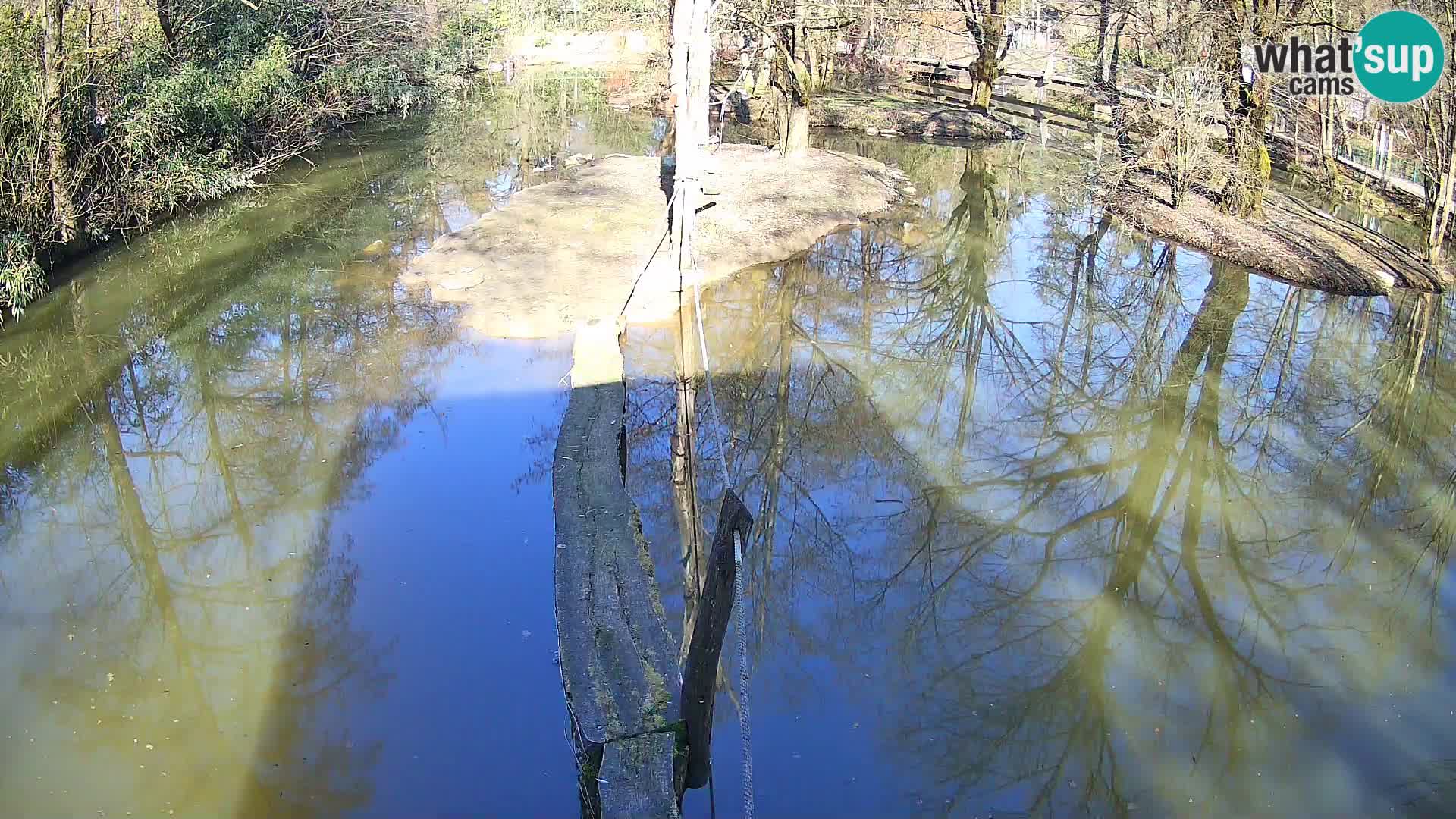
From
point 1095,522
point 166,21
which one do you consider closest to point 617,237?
point 1095,522

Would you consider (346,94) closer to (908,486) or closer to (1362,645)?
(908,486)

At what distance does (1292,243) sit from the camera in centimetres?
1272

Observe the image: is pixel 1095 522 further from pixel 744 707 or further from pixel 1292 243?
pixel 1292 243

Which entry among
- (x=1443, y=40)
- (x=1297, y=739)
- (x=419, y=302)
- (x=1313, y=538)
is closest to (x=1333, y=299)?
(x=1443, y=40)

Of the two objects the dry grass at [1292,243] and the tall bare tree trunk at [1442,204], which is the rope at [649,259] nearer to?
the dry grass at [1292,243]

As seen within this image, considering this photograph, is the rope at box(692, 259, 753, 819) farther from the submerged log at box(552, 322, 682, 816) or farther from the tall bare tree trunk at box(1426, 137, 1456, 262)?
the tall bare tree trunk at box(1426, 137, 1456, 262)

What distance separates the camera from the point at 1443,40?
11648 mm

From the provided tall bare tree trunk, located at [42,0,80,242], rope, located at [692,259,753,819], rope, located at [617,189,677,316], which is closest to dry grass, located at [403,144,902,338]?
rope, located at [617,189,677,316]

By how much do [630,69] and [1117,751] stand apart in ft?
76.4

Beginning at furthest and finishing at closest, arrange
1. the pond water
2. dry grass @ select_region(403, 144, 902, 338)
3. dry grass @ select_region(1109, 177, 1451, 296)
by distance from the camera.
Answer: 1. dry grass @ select_region(1109, 177, 1451, 296)
2. dry grass @ select_region(403, 144, 902, 338)
3. the pond water

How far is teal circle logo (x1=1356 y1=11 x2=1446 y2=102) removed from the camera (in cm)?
1209

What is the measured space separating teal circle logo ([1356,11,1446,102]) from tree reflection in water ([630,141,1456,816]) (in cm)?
264

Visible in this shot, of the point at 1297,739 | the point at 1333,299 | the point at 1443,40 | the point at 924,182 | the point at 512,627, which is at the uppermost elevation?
the point at 1443,40

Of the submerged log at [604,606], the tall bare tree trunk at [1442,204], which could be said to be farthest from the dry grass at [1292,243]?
the submerged log at [604,606]
